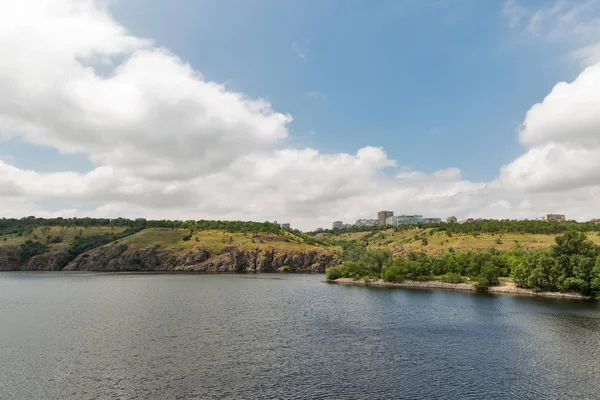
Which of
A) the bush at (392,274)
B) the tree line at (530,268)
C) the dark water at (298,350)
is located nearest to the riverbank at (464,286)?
the bush at (392,274)

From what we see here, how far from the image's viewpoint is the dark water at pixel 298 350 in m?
52.6

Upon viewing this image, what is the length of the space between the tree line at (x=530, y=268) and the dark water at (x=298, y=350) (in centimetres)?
1563

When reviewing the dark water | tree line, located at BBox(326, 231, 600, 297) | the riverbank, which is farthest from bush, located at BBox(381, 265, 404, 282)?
the dark water

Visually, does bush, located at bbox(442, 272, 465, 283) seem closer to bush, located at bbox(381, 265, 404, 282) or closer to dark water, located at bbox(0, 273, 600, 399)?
bush, located at bbox(381, 265, 404, 282)

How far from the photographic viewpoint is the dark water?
52.6 metres

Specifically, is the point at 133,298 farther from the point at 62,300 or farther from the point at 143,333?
the point at 143,333

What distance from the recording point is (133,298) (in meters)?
136

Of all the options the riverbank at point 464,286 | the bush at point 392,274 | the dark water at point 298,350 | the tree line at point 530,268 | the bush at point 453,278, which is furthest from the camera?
the bush at point 392,274

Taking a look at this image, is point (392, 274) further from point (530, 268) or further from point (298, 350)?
point (298, 350)

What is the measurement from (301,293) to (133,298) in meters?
65.0

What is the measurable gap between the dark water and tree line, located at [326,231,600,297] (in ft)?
51.3

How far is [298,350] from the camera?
232ft

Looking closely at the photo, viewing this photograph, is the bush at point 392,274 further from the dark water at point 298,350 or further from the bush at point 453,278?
the dark water at point 298,350

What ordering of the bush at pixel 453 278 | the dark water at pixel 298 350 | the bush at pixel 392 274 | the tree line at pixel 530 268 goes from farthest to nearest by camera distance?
the bush at pixel 392 274, the bush at pixel 453 278, the tree line at pixel 530 268, the dark water at pixel 298 350
